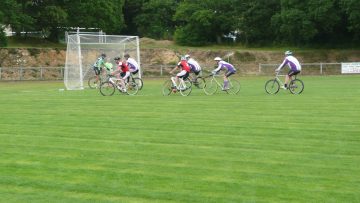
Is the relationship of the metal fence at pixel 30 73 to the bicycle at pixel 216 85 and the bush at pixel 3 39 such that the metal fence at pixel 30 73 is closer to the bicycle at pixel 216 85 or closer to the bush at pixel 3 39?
the bush at pixel 3 39

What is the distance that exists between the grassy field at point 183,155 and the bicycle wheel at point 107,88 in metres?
7.73

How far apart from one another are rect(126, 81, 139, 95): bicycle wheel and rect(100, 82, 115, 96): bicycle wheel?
776 mm

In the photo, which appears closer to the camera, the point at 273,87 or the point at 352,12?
the point at 273,87

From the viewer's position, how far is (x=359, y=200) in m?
6.61

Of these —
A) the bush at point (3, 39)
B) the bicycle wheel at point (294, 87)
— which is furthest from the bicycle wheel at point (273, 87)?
the bush at point (3, 39)

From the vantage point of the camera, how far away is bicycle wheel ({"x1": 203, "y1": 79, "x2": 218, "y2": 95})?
24325 mm

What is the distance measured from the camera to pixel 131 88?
25016 mm

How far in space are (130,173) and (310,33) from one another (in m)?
51.3

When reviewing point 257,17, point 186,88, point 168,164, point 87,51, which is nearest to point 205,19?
point 257,17

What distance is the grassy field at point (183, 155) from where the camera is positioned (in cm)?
714

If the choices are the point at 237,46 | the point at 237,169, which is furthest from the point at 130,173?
the point at 237,46

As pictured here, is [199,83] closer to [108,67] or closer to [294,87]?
[294,87]

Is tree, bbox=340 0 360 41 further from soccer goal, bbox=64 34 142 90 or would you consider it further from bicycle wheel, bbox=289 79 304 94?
bicycle wheel, bbox=289 79 304 94

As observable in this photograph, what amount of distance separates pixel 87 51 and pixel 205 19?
35.2 meters
